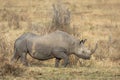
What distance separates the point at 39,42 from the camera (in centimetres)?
1520

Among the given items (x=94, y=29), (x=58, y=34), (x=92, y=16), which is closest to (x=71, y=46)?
(x=58, y=34)

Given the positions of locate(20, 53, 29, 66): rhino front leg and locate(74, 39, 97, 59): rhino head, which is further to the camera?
locate(74, 39, 97, 59): rhino head

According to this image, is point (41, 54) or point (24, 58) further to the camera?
point (24, 58)

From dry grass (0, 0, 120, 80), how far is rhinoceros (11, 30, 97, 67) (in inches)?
12.1

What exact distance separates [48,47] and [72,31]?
342cm

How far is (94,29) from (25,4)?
Answer: 894cm

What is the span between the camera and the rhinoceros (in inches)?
597

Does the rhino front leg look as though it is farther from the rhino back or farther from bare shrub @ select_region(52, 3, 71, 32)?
bare shrub @ select_region(52, 3, 71, 32)

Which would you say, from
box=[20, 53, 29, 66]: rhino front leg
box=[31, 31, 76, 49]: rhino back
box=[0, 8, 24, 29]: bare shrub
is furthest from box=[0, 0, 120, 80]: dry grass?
box=[31, 31, 76, 49]: rhino back

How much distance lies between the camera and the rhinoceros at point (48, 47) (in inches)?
597

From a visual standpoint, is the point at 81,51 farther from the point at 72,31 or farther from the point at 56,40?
the point at 72,31

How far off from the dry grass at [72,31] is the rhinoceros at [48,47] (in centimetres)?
31

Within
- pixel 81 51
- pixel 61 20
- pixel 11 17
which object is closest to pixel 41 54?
pixel 81 51

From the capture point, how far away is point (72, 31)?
18.5 m
